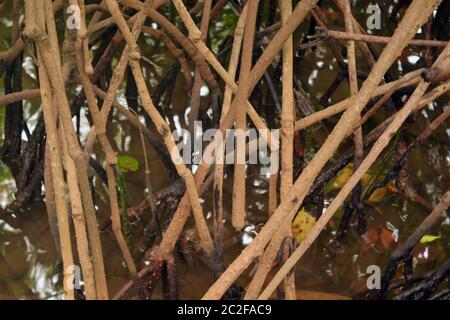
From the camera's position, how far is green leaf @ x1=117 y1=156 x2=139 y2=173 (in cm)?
220

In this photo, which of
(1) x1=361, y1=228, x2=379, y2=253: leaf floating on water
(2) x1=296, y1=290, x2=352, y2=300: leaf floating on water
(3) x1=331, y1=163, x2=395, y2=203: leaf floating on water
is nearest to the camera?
(2) x1=296, y1=290, x2=352, y2=300: leaf floating on water

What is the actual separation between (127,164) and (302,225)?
1.70 ft

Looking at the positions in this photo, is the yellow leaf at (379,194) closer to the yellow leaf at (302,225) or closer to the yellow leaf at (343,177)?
the yellow leaf at (343,177)

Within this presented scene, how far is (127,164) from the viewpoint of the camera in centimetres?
221

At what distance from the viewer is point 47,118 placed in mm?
1385

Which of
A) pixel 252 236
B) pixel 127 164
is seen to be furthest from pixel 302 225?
pixel 127 164

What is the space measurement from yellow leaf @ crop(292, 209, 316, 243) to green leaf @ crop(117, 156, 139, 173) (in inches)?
18.8

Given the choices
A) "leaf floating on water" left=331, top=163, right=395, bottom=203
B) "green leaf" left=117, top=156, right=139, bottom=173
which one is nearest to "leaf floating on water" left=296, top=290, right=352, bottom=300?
"leaf floating on water" left=331, top=163, right=395, bottom=203

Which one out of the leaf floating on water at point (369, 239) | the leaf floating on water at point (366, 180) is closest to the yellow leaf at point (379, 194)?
the leaf floating on water at point (366, 180)

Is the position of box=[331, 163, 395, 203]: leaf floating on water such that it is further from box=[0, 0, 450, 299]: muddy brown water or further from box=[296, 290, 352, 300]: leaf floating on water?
box=[296, 290, 352, 300]: leaf floating on water

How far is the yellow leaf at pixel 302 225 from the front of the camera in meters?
2.00

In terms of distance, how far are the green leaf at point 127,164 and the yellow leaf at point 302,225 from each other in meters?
0.48

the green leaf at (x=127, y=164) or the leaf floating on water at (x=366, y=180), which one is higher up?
the green leaf at (x=127, y=164)
